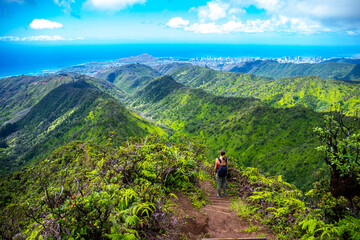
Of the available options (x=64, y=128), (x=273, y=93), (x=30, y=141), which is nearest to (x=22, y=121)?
(x=30, y=141)

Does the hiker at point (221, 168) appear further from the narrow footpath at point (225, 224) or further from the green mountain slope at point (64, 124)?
the green mountain slope at point (64, 124)

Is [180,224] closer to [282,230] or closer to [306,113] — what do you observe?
[282,230]

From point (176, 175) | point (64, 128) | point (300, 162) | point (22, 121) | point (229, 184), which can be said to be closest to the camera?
point (176, 175)

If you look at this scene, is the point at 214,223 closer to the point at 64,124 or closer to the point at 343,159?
the point at 343,159

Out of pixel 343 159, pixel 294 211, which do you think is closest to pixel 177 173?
pixel 294 211

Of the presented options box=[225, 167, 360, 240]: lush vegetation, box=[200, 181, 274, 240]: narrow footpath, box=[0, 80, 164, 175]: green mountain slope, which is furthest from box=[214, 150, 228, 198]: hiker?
box=[0, 80, 164, 175]: green mountain slope
